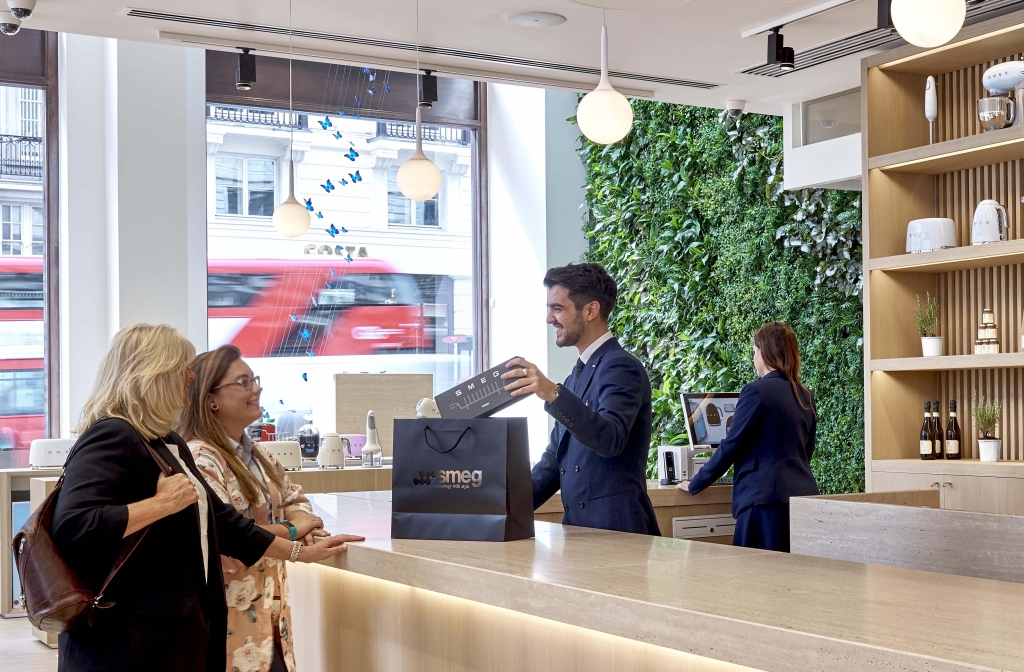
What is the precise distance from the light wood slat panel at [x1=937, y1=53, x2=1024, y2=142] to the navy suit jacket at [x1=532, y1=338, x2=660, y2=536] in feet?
9.60

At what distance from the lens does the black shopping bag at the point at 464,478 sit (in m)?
2.42

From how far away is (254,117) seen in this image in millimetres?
8086

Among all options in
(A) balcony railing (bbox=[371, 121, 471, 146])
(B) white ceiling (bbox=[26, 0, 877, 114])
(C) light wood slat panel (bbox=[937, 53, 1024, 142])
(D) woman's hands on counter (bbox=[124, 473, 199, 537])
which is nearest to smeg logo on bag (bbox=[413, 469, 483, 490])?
(D) woman's hands on counter (bbox=[124, 473, 199, 537])

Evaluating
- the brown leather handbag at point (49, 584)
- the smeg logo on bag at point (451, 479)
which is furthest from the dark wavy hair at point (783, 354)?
the brown leather handbag at point (49, 584)

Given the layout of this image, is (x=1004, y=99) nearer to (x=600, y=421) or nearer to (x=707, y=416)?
(x=707, y=416)

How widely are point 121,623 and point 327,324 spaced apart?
6336 millimetres

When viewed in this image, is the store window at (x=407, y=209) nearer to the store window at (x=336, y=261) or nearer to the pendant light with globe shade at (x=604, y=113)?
the store window at (x=336, y=261)

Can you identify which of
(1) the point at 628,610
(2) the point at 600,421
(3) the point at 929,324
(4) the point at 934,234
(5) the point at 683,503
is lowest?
(5) the point at 683,503

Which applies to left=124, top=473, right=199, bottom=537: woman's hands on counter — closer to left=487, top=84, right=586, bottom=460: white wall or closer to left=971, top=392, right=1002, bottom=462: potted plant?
left=971, top=392, right=1002, bottom=462: potted plant

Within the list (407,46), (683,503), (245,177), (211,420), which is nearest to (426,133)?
(245,177)

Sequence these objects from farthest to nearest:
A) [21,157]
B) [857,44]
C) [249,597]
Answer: [21,157] < [857,44] < [249,597]

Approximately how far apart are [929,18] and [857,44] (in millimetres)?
2643

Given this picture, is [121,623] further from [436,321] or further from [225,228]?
[436,321]

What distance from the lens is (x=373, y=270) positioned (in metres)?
8.48
